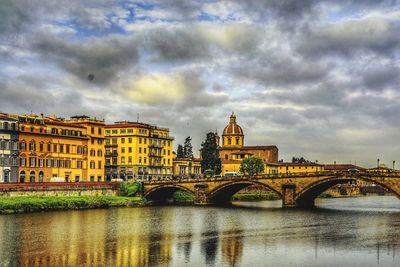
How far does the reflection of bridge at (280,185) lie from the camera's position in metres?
113

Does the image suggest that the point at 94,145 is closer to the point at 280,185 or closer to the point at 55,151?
the point at 55,151

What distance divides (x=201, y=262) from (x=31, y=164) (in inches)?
3355

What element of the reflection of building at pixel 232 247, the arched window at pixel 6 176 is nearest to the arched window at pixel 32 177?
the arched window at pixel 6 176

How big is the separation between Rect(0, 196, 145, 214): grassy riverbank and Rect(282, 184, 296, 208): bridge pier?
94.4 feet

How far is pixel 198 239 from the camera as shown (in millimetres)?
70062

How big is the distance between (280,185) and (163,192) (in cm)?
2899

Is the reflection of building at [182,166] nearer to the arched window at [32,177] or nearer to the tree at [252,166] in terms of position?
the tree at [252,166]

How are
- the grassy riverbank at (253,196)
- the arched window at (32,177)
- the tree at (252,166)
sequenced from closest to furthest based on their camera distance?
the arched window at (32,177) < the grassy riverbank at (253,196) < the tree at (252,166)

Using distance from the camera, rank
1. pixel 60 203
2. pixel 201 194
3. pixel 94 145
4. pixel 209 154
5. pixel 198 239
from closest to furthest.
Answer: pixel 198 239
pixel 60 203
pixel 201 194
pixel 94 145
pixel 209 154

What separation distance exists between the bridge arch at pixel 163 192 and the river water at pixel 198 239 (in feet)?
106

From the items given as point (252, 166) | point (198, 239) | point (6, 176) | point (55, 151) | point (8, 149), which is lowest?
point (198, 239)

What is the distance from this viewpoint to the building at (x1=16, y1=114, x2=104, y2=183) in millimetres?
131125

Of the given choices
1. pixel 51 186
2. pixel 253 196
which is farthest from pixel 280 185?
pixel 51 186

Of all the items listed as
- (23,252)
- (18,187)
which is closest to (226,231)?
(23,252)
